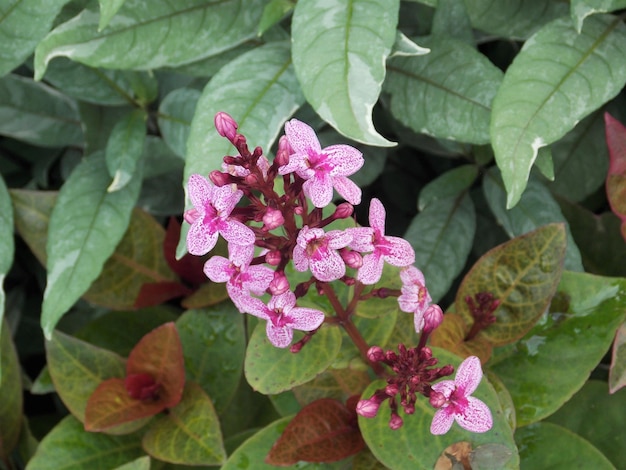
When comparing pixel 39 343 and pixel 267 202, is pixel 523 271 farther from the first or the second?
pixel 39 343

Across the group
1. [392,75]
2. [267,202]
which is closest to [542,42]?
[392,75]

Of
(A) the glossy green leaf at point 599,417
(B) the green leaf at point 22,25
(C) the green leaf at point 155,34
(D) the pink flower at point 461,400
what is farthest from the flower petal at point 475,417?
(B) the green leaf at point 22,25

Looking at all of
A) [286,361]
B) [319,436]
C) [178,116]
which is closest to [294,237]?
[286,361]

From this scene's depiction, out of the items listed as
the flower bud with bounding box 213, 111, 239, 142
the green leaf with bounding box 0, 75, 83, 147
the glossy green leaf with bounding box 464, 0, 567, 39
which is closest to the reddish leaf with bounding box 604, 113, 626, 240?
the glossy green leaf with bounding box 464, 0, 567, 39

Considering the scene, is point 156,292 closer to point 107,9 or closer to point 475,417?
point 107,9

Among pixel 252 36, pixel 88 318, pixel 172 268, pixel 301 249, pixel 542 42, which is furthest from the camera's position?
pixel 88 318

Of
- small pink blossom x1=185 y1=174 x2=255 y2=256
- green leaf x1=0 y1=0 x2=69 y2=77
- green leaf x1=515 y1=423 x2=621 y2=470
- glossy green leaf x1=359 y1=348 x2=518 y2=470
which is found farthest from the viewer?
green leaf x1=0 y1=0 x2=69 y2=77

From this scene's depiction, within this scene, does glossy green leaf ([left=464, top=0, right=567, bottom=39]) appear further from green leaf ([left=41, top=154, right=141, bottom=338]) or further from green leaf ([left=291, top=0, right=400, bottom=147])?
green leaf ([left=41, top=154, right=141, bottom=338])
